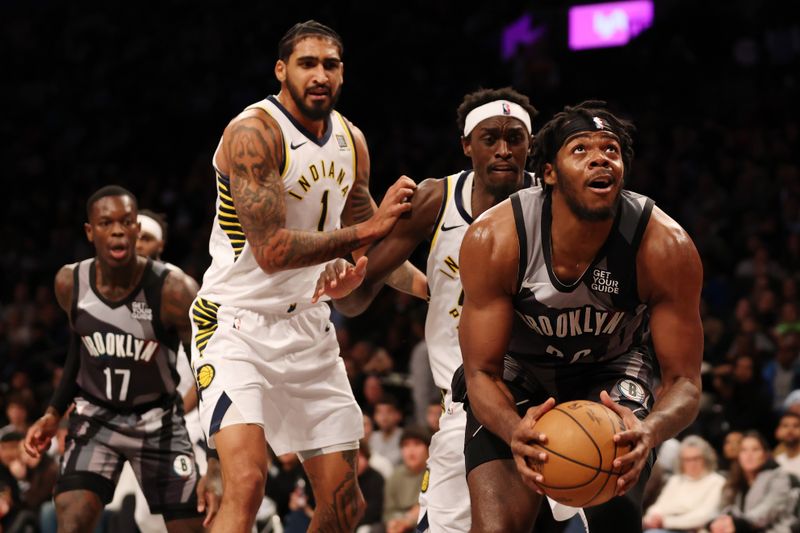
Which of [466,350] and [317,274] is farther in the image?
[317,274]

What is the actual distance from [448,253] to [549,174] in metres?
0.96

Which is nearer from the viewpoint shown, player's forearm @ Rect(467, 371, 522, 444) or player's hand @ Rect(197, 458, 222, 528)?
player's forearm @ Rect(467, 371, 522, 444)

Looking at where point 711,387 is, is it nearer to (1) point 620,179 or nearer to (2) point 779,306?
(2) point 779,306

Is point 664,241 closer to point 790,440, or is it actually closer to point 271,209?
point 271,209

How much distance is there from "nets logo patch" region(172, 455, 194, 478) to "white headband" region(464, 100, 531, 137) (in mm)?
2281

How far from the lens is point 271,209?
4781 mm

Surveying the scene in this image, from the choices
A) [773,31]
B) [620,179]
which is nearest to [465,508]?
[620,179]

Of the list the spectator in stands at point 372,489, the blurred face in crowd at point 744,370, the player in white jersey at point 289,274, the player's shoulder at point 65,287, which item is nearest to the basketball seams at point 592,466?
the player in white jersey at point 289,274

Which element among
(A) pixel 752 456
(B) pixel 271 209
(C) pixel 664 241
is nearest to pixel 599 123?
(C) pixel 664 241

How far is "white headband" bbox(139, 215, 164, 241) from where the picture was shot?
728cm

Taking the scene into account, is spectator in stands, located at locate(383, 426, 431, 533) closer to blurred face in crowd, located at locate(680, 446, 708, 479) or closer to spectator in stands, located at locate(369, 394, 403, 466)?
spectator in stands, located at locate(369, 394, 403, 466)

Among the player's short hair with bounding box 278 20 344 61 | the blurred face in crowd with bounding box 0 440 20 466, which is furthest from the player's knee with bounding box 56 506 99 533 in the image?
the blurred face in crowd with bounding box 0 440 20 466

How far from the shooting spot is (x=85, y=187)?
16891mm

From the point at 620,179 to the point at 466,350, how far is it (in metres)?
0.81
